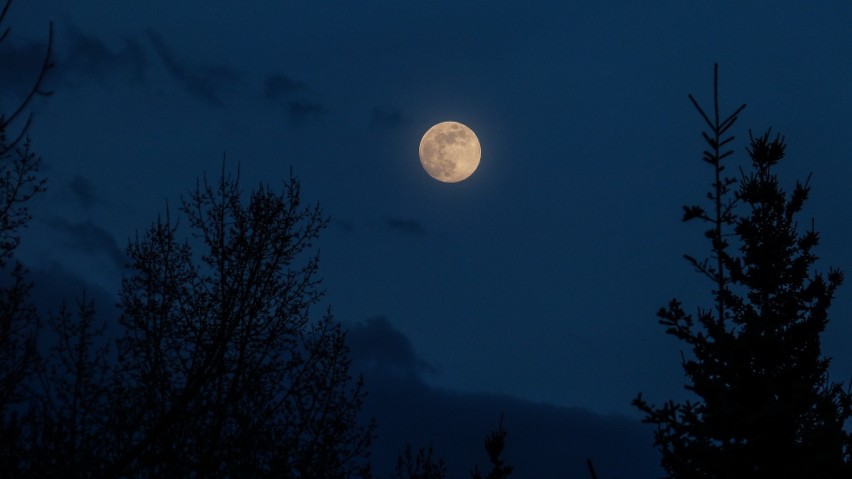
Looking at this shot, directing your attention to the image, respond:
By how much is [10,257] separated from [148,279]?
2.24 metres

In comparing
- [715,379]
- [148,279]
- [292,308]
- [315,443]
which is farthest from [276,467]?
[715,379]

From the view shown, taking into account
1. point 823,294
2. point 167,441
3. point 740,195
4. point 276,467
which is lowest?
point 167,441

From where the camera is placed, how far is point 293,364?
1084 centimetres

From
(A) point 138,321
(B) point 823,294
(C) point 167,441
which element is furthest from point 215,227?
(B) point 823,294

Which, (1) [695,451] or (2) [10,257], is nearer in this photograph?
(1) [695,451]

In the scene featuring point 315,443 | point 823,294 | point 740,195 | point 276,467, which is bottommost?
point 276,467

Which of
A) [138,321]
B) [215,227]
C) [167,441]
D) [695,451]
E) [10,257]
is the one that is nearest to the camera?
[167,441]

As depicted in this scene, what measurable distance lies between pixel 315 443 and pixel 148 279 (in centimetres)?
377

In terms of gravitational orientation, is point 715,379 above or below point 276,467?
above

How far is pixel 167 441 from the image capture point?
24.4 ft

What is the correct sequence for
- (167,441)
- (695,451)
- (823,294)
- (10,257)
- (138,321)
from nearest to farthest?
(167,441)
(695,451)
(138,321)
(10,257)
(823,294)

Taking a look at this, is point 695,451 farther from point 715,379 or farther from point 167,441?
point 167,441

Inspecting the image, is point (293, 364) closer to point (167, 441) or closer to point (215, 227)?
point (215, 227)

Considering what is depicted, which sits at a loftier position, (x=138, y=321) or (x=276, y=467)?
(x=138, y=321)
